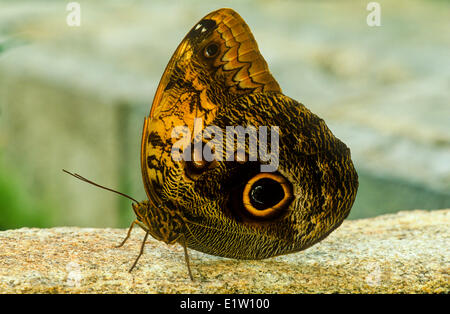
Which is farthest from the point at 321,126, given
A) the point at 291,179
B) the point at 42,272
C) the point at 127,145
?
the point at 127,145

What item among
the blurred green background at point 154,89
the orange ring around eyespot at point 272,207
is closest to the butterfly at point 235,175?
the orange ring around eyespot at point 272,207

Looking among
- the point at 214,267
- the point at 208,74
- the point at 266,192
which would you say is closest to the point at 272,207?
the point at 266,192

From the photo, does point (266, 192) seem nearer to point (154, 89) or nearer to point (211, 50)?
point (211, 50)

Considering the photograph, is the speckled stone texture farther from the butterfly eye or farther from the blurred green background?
the blurred green background

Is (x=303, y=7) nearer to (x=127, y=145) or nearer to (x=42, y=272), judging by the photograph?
(x=127, y=145)

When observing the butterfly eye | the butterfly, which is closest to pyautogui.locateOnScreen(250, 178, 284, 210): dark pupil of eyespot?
the butterfly

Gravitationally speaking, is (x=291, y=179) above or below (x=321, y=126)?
below
